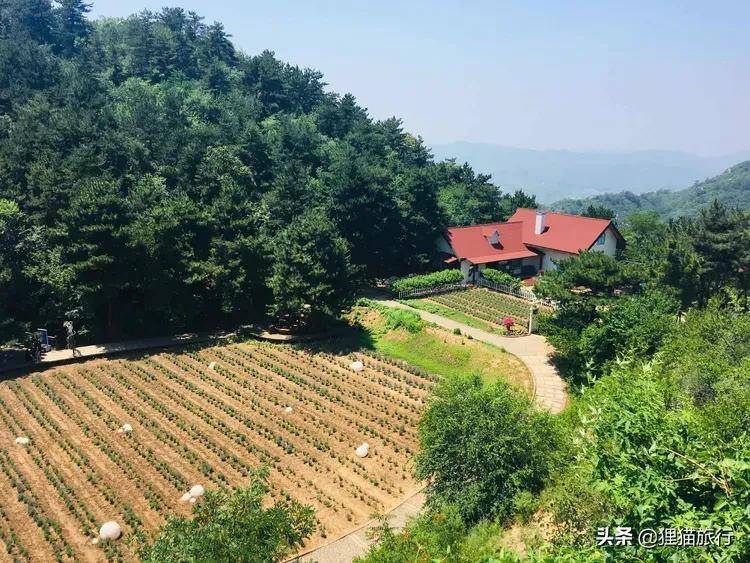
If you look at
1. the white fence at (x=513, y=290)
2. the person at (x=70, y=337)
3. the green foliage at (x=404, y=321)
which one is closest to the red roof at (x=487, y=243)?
the white fence at (x=513, y=290)

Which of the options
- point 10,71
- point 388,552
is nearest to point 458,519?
point 388,552

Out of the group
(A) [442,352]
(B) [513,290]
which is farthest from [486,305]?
(A) [442,352]

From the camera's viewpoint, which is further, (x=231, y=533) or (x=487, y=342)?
(x=487, y=342)

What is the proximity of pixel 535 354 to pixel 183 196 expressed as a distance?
24.7 metres

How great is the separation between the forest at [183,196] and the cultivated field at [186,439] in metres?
4.45

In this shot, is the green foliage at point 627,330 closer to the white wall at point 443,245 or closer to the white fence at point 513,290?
the white fence at point 513,290

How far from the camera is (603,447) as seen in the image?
1080 centimetres

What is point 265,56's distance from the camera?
74688mm

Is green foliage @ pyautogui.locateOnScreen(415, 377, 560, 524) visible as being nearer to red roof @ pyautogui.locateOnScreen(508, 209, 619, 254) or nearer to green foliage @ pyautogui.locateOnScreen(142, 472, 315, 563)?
green foliage @ pyautogui.locateOnScreen(142, 472, 315, 563)

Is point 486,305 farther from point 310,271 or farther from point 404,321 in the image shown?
point 310,271

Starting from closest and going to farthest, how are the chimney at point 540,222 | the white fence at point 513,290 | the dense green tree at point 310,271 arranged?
the dense green tree at point 310,271
the white fence at point 513,290
the chimney at point 540,222

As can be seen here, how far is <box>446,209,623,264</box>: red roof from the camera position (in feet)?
153

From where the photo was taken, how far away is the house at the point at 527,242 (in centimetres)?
4678

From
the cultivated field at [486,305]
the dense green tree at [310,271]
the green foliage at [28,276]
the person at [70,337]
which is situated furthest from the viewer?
the cultivated field at [486,305]
